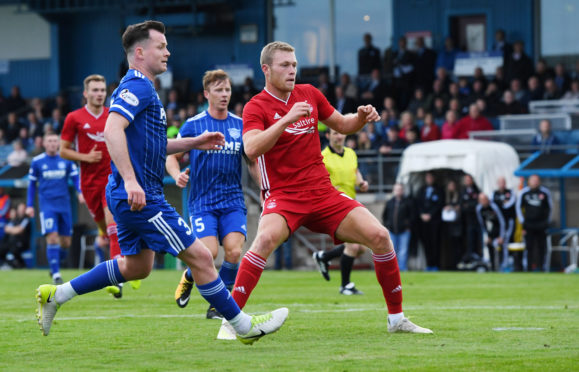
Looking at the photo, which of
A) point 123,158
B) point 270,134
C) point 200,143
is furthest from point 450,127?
point 123,158

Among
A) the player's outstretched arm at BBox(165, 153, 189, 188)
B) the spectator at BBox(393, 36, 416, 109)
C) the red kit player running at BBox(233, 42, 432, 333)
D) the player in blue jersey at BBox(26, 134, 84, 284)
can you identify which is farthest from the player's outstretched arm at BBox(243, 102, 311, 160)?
the spectator at BBox(393, 36, 416, 109)

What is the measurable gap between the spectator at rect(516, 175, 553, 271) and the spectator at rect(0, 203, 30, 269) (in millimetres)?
13153

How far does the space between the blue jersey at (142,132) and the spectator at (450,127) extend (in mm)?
17490

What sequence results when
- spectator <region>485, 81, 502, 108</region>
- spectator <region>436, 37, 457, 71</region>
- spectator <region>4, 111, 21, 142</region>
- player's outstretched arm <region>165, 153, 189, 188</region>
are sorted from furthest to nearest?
1. spectator <region>4, 111, 21, 142</region>
2. spectator <region>436, 37, 457, 71</region>
3. spectator <region>485, 81, 502, 108</region>
4. player's outstretched arm <region>165, 153, 189, 188</region>

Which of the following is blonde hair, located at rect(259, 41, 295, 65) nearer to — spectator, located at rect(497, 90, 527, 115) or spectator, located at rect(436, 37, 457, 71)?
spectator, located at rect(497, 90, 527, 115)

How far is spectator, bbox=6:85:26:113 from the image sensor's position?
34.1 meters

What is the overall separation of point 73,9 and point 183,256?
27.9 m

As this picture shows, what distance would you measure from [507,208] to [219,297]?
15846mm

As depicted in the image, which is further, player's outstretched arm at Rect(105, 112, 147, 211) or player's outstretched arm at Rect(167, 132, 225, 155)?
player's outstretched arm at Rect(167, 132, 225, 155)

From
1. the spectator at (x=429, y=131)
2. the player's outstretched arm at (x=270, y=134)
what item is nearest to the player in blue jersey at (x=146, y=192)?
the player's outstretched arm at (x=270, y=134)

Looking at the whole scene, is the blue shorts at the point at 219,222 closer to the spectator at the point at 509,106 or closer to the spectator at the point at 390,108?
the spectator at the point at 509,106

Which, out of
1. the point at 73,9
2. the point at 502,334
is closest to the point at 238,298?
the point at 502,334

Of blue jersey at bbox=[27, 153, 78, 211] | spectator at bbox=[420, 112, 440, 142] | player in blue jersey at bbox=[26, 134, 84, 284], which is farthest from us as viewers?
spectator at bbox=[420, 112, 440, 142]

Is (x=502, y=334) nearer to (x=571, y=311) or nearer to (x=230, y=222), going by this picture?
(x=571, y=311)
